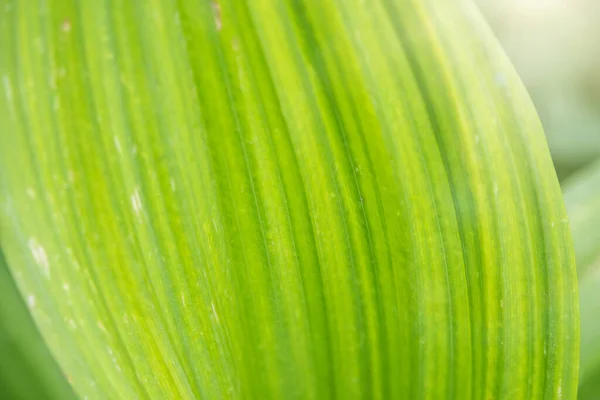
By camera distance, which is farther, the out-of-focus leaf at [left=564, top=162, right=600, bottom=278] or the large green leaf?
the out-of-focus leaf at [left=564, top=162, right=600, bottom=278]

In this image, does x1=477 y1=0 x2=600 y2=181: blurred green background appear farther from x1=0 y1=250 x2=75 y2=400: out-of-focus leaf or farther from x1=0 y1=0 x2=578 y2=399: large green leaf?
x1=0 y1=250 x2=75 y2=400: out-of-focus leaf

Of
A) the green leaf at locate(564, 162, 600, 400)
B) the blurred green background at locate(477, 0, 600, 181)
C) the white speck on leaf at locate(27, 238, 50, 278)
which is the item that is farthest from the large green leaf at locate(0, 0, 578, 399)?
the blurred green background at locate(477, 0, 600, 181)

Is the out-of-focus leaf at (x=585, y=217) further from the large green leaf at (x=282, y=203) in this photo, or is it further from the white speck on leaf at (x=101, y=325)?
the white speck on leaf at (x=101, y=325)

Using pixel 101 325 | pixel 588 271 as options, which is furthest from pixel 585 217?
pixel 101 325

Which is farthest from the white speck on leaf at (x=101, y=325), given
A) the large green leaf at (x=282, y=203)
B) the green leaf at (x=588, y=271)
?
the green leaf at (x=588, y=271)

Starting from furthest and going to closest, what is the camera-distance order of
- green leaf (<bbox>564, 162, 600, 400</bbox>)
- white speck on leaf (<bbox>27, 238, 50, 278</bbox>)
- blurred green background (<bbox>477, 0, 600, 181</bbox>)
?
blurred green background (<bbox>477, 0, 600, 181</bbox>)
green leaf (<bbox>564, 162, 600, 400</bbox>)
white speck on leaf (<bbox>27, 238, 50, 278</bbox>)

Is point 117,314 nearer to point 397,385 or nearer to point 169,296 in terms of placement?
point 169,296

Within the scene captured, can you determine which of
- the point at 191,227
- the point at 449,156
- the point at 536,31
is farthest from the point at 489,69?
the point at 536,31
